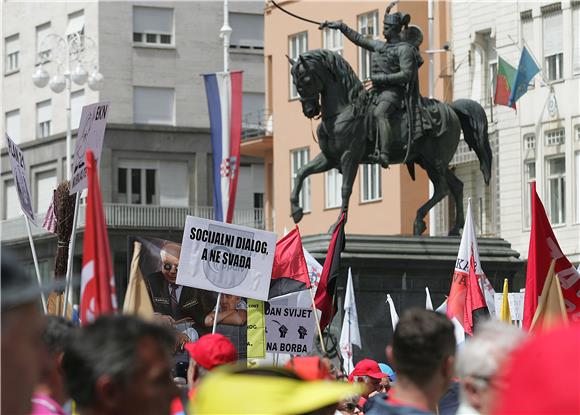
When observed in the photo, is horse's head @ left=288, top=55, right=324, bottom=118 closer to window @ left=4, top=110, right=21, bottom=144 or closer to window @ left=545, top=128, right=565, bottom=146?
window @ left=545, top=128, right=565, bottom=146

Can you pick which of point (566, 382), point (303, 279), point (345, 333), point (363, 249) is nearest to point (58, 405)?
point (566, 382)

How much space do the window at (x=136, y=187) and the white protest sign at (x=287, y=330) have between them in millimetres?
42424

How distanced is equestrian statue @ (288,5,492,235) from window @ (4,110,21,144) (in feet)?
124

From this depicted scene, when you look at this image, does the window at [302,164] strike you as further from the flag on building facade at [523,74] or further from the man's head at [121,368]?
the man's head at [121,368]

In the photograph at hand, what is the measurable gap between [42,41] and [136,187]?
5.54 meters

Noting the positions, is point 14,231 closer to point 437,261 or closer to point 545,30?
point 545,30

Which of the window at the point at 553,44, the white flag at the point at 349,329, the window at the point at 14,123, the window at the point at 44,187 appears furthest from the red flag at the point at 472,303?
the window at the point at 14,123

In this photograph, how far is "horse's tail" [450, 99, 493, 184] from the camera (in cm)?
2447

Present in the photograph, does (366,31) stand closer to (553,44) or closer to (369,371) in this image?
(553,44)

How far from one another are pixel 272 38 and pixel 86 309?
149 feet

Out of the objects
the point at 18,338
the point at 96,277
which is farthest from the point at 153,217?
the point at 18,338

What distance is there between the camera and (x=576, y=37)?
41812 mm

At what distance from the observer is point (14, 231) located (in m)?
59.3

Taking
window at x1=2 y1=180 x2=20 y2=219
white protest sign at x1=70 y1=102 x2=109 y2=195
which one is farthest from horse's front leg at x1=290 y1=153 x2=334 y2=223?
window at x1=2 y1=180 x2=20 y2=219
